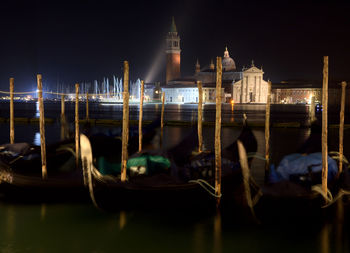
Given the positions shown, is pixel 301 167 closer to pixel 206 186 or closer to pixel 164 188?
pixel 206 186

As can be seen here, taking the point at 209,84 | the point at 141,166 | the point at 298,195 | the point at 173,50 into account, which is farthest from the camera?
the point at 173,50

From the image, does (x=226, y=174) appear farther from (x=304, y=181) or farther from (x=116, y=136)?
(x=116, y=136)

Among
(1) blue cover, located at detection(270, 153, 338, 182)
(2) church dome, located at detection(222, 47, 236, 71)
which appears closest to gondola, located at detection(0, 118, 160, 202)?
(1) blue cover, located at detection(270, 153, 338, 182)

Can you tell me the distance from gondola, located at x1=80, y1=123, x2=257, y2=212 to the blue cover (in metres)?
0.58

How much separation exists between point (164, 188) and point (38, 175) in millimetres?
2142

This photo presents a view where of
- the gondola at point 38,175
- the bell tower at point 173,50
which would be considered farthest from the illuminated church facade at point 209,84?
the gondola at point 38,175

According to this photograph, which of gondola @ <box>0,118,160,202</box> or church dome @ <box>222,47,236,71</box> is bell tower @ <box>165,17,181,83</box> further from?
gondola @ <box>0,118,160,202</box>

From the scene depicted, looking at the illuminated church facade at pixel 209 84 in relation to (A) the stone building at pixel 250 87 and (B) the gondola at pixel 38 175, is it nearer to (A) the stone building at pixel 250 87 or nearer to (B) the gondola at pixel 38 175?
(A) the stone building at pixel 250 87

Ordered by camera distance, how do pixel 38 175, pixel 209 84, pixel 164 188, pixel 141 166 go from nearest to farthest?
pixel 164 188 < pixel 141 166 < pixel 38 175 < pixel 209 84

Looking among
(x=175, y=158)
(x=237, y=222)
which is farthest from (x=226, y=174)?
(x=175, y=158)

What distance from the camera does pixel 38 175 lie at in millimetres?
5941

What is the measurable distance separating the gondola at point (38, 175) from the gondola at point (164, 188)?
536mm

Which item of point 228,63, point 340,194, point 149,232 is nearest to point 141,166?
point 149,232

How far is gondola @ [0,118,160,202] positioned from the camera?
207 inches
